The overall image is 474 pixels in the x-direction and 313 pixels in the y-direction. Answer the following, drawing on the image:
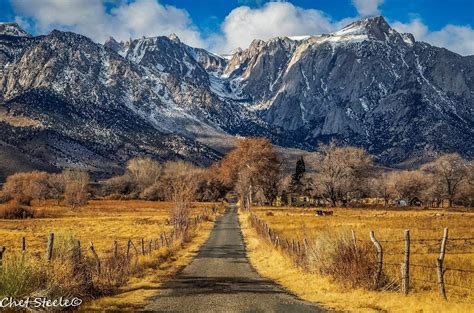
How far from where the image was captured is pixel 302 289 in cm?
2112

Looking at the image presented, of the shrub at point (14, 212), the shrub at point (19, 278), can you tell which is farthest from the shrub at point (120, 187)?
the shrub at point (19, 278)

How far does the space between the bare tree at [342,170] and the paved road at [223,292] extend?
76.6m

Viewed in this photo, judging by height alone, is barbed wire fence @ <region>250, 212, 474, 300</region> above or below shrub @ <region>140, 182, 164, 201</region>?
below

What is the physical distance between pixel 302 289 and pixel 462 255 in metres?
14.4

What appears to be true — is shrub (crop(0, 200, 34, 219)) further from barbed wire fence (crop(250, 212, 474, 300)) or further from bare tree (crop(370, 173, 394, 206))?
bare tree (crop(370, 173, 394, 206))

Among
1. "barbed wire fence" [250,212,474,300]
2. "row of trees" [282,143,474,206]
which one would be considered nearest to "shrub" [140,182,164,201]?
"row of trees" [282,143,474,206]

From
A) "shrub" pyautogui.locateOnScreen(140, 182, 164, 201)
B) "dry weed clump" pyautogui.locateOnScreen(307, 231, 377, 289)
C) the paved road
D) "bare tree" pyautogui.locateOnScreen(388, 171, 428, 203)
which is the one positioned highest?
"bare tree" pyautogui.locateOnScreen(388, 171, 428, 203)

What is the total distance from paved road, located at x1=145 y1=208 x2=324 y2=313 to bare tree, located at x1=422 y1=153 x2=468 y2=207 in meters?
108

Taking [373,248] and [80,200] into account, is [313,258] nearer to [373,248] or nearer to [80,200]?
[373,248]

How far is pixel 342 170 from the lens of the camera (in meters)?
105

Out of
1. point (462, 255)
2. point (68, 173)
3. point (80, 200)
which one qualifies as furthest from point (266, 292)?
point (68, 173)

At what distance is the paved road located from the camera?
55.4 ft

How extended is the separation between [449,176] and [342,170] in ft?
124

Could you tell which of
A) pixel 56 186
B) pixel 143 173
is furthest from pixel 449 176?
pixel 56 186
